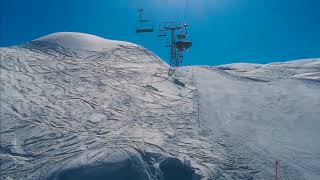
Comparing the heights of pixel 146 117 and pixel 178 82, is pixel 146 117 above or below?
below

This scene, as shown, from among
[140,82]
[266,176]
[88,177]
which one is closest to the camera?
[88,177]

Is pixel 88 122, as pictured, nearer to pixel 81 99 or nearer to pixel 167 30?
pixel 81 99

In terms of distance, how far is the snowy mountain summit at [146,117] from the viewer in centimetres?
1698

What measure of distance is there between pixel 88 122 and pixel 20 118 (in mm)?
2756

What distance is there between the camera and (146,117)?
21234 mm

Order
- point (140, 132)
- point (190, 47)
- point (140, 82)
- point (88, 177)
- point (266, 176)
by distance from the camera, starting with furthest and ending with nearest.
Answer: point (190, 47), point (140, 82), point (140, 132), point (266, 176), point (88, 177)

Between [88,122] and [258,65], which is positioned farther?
[258,65]

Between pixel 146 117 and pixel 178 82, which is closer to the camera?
pixel 146 117

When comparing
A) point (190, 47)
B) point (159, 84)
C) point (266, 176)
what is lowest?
point (266, 176)

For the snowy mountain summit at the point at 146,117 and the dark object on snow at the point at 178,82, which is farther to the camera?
the dark object on snow at the point at 178,82

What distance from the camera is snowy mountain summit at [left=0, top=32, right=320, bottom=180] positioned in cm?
1698

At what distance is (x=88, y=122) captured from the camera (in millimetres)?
20031

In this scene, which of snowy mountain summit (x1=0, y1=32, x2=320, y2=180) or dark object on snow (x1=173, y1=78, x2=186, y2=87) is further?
dark object on snow (x1=173, y1=78, x2=186, y2=87)

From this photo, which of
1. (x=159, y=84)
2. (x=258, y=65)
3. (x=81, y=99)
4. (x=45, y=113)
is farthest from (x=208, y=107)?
(x=258, y=65)
